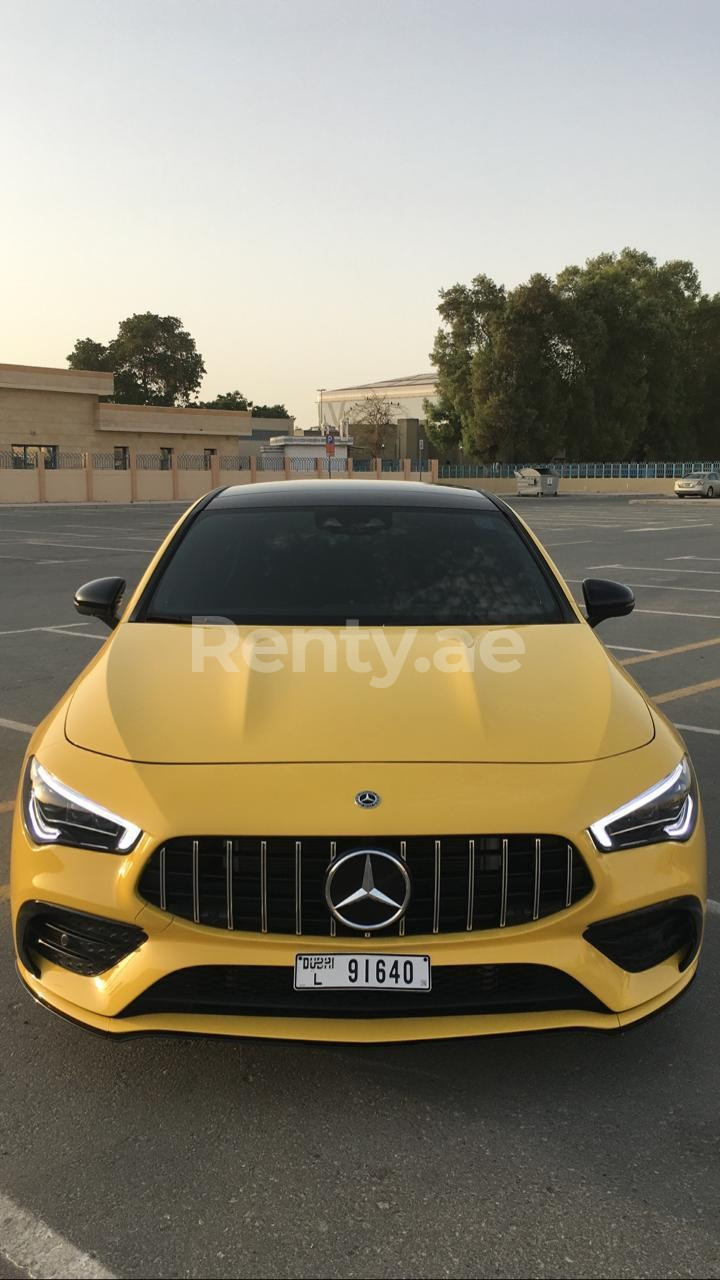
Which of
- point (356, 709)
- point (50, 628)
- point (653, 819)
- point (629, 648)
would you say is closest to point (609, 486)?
point (629, 648)

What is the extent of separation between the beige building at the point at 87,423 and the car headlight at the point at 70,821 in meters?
46.9

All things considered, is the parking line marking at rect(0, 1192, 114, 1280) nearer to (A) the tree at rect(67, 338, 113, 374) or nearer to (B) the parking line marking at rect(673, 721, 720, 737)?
(B) the parking line marking at rect(673, 721, 720, 737)

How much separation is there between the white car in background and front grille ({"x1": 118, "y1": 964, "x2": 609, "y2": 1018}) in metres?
53.7

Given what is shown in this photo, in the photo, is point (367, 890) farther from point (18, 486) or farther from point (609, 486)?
Answer: point (609, 486)

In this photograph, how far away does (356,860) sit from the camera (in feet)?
8.48

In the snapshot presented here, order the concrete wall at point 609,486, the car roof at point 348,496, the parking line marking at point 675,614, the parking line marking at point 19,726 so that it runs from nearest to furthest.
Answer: the car roof at point 348,496 → the parking line marking at point 19,726 → the parking line marking at point 675,614 → the concrete wall at point 609,486

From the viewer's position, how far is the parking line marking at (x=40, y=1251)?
217 centimetres

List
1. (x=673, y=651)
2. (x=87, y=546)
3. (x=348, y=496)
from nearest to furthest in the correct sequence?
(x=348, y=496) < (x=673, y=651) < (x=87, y=546)

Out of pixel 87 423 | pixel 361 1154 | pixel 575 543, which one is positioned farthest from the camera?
pixel 87 423

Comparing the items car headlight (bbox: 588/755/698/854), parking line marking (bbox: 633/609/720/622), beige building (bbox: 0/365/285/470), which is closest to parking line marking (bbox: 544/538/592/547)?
parking line marking (bbox: 633/609/720/622)

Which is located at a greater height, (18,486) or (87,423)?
(87,423)

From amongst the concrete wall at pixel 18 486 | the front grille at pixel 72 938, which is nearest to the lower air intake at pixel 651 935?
the front grille at pixel 72 938

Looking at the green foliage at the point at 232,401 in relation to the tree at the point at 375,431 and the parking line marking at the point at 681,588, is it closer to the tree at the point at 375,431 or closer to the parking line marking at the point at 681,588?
the tree at the point at 375,431

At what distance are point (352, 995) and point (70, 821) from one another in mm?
805
